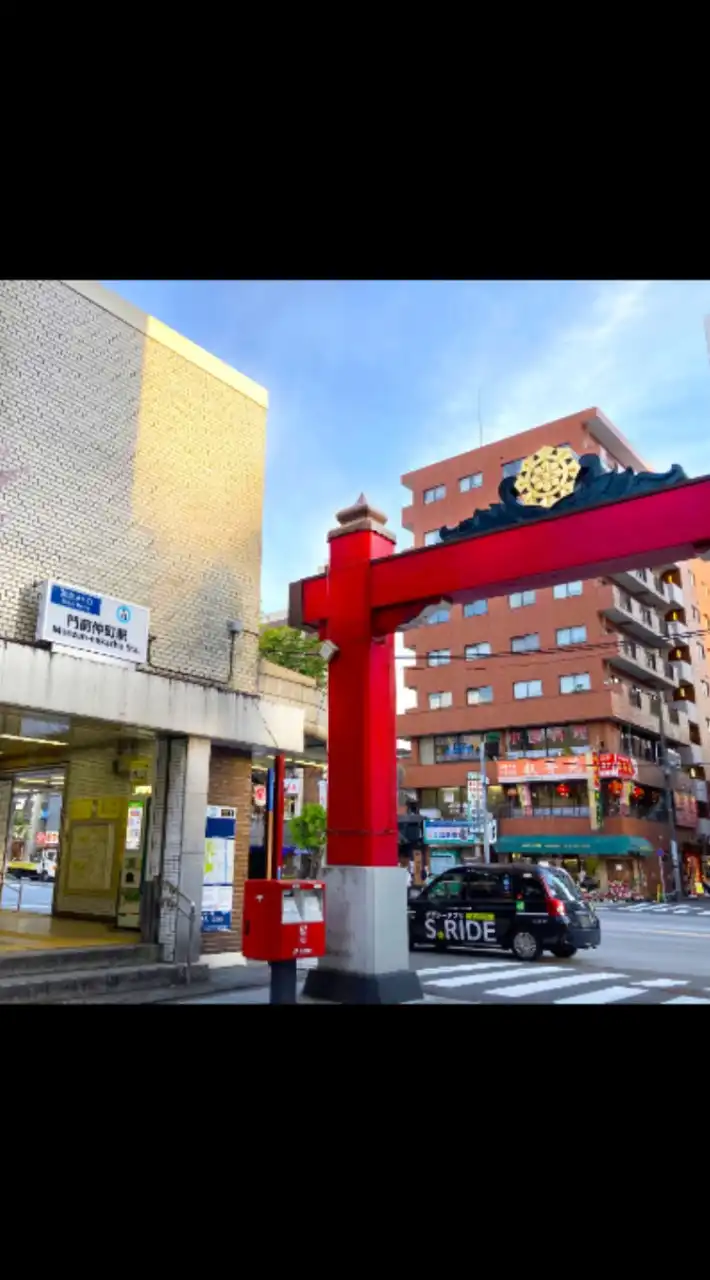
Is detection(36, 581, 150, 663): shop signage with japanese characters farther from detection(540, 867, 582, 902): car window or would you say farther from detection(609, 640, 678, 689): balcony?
detection(609, 640, 678, 689): balcony

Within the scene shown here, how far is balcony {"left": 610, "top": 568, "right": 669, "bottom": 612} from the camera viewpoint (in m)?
47.1

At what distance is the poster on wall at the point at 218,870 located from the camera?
1170 centimetres

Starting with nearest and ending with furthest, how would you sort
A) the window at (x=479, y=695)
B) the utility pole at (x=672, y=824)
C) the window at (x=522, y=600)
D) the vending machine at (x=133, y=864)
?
1. the vending machine at (x=133, y=864)
2. the utility pole at (x=672, y=824)
3. the window at (x=522, y=600)
4. the window at (x=479, y=695)

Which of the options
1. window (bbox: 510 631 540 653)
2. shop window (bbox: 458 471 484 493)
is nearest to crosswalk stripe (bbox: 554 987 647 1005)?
window (bbox: 510 631 540 653)

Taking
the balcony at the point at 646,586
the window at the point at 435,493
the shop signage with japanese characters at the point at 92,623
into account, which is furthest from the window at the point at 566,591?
the shop signage with japanese characters at the point at 92,623

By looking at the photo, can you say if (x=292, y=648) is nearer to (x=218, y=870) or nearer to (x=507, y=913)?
(x=507, y=913)

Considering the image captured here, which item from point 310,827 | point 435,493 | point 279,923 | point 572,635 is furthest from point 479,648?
point 279,923

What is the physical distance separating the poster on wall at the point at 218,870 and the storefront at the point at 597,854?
3234 centimetres

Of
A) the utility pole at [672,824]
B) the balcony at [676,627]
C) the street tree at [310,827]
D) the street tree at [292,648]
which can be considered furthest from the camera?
the balcony at [676,627]

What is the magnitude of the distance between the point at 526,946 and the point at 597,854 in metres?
28.9

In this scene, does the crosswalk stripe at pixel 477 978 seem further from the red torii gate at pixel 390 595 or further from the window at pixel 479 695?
the window at pixel 479 695

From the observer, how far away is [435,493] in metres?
53.6

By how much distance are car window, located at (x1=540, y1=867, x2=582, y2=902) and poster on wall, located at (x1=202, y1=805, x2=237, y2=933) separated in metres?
5.54
